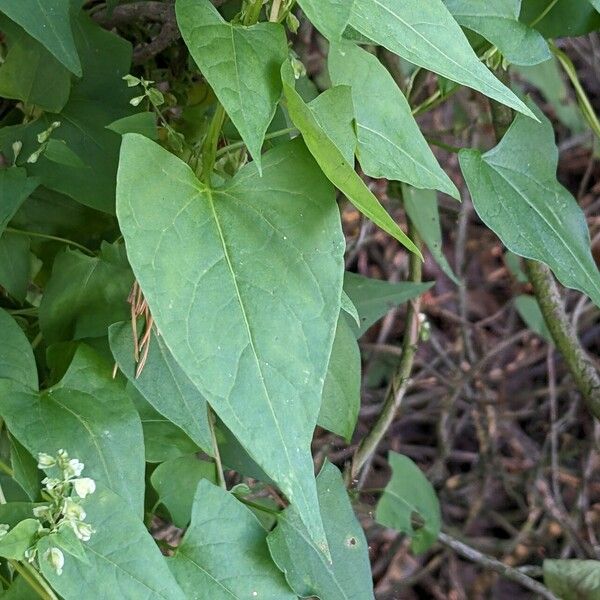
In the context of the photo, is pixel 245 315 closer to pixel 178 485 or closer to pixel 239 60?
pixel 239 60

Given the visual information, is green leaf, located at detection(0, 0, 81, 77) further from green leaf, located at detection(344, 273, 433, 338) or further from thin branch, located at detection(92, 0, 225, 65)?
green leaf, located at detection(344, 273, 433, 338)

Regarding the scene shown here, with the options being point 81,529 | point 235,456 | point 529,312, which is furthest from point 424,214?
point 529,312

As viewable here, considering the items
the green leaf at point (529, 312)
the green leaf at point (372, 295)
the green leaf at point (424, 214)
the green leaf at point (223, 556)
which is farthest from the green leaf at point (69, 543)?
the green leaf at point (529, 312)

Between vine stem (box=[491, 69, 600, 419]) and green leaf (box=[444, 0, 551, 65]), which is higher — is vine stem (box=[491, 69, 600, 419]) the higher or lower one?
the lower one

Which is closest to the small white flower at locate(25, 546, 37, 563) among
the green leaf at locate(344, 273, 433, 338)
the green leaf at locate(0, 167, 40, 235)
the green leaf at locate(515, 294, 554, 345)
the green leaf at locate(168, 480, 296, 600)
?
the green leaf at locate(168, 480, 296, 600)

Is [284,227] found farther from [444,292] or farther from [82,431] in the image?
[444,292]
